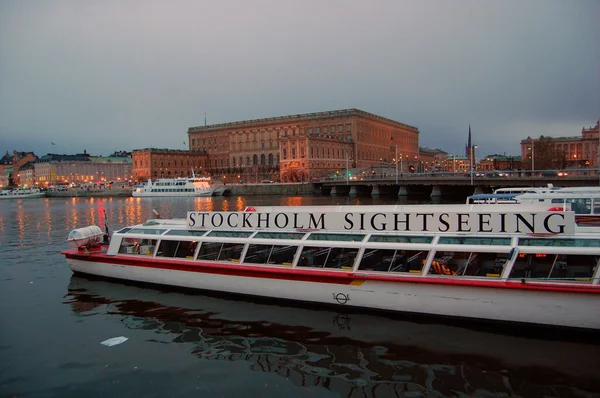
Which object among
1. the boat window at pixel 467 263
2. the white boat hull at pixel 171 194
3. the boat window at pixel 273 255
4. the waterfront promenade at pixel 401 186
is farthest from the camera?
the white boat hull at pixel 171 194

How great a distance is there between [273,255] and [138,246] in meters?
5.77

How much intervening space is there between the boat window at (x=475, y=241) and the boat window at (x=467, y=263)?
27cm

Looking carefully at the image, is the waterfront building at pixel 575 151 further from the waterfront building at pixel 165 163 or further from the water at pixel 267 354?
the water at pixel 267 354

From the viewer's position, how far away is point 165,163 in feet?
507

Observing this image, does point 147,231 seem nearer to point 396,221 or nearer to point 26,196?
point 396,221

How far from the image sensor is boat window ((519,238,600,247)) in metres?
12.1

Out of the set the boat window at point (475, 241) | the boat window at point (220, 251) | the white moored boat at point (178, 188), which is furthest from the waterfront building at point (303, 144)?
the boat window at point (475, 241)

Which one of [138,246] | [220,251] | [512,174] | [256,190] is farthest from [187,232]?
[256,190]

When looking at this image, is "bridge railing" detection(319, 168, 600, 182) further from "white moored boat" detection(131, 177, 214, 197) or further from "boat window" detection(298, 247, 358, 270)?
"boat window" detection(298, 247, 358, 270)

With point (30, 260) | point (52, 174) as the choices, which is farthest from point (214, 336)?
point (52, 174)

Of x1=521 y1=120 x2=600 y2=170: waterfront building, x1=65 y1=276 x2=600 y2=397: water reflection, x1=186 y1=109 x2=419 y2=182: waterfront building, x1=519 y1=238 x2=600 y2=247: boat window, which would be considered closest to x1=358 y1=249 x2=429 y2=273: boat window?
x1=65 y1=276 x2=600 y2=397: water reflection

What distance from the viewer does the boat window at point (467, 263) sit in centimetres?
1275

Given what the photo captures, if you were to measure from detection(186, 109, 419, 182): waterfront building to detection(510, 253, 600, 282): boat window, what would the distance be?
108374 millimetres

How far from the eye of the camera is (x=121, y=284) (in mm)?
18156
